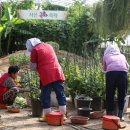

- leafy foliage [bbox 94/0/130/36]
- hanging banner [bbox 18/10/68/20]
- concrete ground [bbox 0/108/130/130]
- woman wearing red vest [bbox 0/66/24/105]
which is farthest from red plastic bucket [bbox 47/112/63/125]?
hanging banner [bbox 18/10/68/20]

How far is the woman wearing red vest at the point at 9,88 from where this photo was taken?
8.33 metres

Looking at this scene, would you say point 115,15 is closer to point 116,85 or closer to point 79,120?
point 116,85

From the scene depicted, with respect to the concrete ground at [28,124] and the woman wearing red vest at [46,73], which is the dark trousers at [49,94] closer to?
the woman wearing red vest at [46,73]

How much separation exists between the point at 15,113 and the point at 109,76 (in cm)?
209

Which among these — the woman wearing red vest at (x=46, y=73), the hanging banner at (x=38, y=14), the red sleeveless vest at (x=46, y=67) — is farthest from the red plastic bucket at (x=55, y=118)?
the hanging banner at (x=38, y=14)

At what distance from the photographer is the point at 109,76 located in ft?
23.5

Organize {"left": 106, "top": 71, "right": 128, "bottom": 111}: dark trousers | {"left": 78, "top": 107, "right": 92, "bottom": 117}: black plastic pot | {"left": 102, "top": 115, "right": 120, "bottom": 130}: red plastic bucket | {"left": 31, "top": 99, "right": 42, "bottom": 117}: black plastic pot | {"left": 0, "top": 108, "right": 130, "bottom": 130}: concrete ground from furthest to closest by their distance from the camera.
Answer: {"left": 31, "top": 99, "right": 42, "bottom": 117}: black plastic pot
{"left": 78, "top": 107, "right": 92, "bottom": 117}: black plastic pot
{"left": 106, "top": 71, "right": 128, "bottom": 111}: dark trousers
{"left": 0, "top": 108, "right": 130, "bottom": 130}: concrete ground
{"left": 102, "top": 115, "right": 120, "bottom": 130}: red plastic bucket

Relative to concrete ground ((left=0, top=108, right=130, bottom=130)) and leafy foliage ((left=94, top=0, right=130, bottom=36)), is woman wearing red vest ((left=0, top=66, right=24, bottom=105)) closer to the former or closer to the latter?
concrete ground ((left=0, top=108, right=130, bottom=130))

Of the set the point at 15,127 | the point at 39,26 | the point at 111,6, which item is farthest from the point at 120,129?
the point at 39,26

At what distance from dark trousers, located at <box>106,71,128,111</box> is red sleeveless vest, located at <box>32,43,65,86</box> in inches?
34.0

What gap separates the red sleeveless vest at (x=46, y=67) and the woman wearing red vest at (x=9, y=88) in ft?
4.41

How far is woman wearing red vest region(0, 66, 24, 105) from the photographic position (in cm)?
833

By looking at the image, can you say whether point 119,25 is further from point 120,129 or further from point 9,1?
point 120,129

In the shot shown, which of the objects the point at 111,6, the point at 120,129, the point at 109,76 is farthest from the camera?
the point at 111,6
